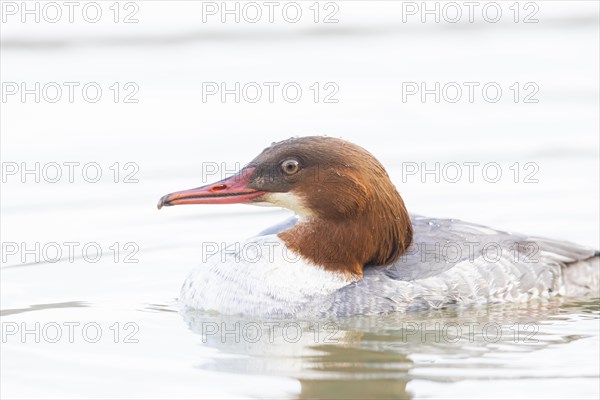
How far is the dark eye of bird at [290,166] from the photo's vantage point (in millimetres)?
11281

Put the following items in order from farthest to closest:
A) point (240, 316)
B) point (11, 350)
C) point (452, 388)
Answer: point (240, 316) → point (11, 350) → point (452, 388)

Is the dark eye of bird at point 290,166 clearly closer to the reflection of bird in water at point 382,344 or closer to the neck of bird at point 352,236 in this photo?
the neck of bird at point 352,236

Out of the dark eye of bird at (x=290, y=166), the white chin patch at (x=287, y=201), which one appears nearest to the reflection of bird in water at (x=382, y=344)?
→ the white chin patch at (x=287, y=201)

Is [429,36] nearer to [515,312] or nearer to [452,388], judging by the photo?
[515,312]

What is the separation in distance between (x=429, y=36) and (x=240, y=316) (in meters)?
8.47

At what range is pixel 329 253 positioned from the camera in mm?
11469

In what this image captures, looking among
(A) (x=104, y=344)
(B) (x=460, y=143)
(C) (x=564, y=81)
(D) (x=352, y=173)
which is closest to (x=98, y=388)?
(A) (x=104, y=344)

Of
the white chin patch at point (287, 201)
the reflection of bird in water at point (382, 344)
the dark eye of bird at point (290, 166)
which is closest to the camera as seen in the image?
the reflection of bird in water at point (382, 344)

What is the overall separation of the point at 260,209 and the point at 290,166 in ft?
10.7

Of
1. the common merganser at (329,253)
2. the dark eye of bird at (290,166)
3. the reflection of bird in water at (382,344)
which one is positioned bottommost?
the reflection of bird in water at (382,344)

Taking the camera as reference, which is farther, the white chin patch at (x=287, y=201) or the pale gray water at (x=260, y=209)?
the white chin patch at (x=287, y=201)

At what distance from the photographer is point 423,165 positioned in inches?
599

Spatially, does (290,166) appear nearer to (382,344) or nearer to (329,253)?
(329,253)

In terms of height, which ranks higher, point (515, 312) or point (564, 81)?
point (564, 81)
